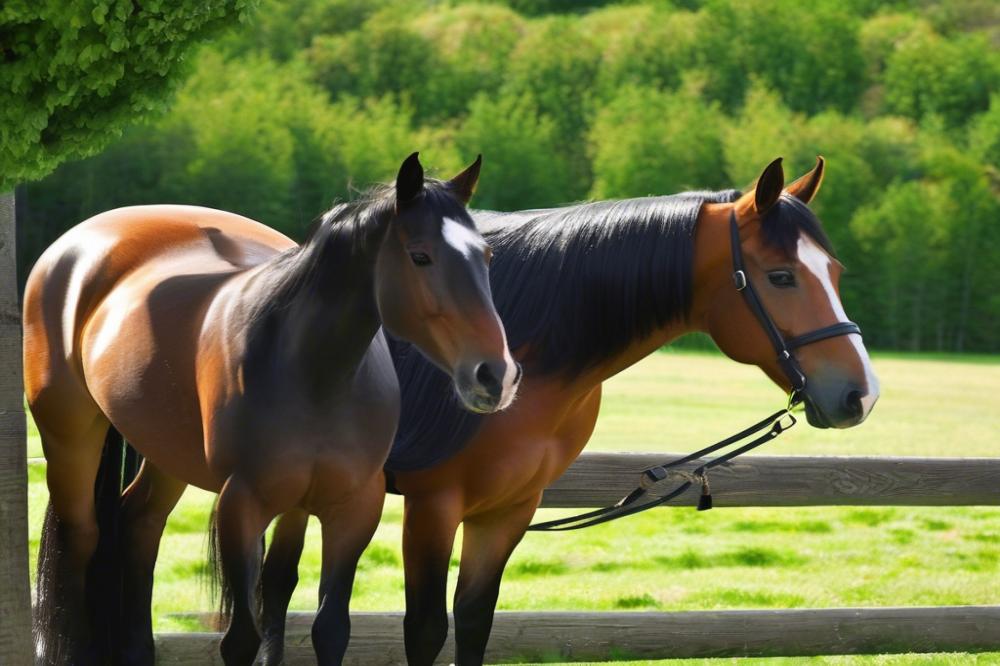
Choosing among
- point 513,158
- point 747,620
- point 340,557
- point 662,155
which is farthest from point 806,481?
point 662,155

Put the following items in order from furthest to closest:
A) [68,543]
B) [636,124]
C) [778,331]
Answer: [636,124], [68,543], [778,331]

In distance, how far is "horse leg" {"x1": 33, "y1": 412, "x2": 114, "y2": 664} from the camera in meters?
4.25

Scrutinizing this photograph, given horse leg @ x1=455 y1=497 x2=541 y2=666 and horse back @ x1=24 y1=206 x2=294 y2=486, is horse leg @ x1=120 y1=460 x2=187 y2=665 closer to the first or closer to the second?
horse back @ x1=24 y1=206 x2=294 y2=486

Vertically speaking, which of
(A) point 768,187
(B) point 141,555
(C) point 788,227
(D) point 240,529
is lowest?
(B) point 141,555

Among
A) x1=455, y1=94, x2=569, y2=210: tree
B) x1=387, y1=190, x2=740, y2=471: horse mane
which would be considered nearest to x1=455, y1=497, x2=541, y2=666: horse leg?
x1=387, y1=190, x2=740, y2=471: horse mane

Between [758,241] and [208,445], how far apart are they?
5.71ft

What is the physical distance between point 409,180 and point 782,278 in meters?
1.24

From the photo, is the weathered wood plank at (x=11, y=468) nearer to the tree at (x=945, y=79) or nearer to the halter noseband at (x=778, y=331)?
the halter noseband at (x=778, y=331)

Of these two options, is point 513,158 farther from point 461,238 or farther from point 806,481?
point 461,238

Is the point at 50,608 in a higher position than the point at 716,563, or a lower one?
higher

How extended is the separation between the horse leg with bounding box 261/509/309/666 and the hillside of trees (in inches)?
1319

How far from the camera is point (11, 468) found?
141 inches

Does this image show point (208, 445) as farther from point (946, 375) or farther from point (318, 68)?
point (318, 68)

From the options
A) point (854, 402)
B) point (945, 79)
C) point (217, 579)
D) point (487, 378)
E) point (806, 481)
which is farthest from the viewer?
point (945, 79)
